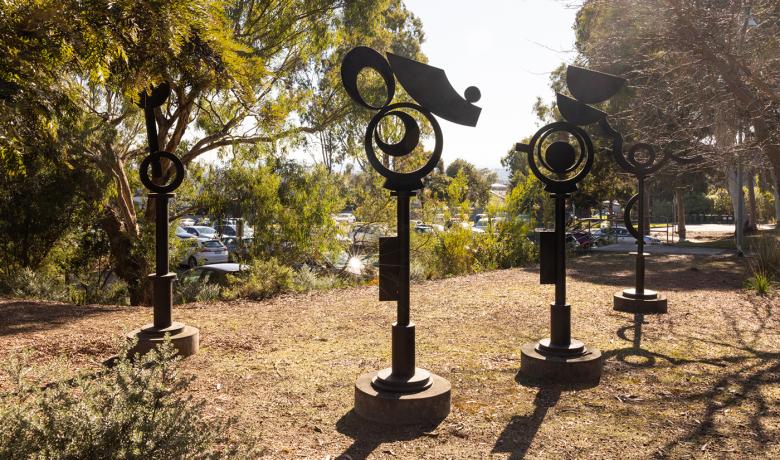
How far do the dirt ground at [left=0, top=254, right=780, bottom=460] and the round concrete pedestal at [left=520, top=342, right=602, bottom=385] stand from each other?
0.55 ft

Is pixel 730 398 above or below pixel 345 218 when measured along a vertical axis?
below

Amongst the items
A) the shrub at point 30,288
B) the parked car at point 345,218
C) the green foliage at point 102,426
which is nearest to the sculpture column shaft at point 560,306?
the green foliage at point 102,426

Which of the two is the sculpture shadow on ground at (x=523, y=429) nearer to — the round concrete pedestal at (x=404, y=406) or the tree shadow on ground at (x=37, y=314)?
the round concrete pedestal at (x=404, y=406)

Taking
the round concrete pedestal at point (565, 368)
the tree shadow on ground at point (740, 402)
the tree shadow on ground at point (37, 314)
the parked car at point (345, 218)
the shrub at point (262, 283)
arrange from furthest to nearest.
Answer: the parked car at point (345, 218) → the shrub at point (262, 283) → the tree shadow on ground at point (37, 314) → the round concrete pedestal at point (565, 368) → the tree shadow on ground at point (740, 402)

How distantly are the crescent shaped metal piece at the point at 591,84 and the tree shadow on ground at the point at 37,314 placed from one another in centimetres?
616

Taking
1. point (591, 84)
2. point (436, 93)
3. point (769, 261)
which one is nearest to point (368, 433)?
point (436, 93)

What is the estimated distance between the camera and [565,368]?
4.51 metres

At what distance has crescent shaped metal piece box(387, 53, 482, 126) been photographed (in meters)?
3.94

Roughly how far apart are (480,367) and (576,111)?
247cm

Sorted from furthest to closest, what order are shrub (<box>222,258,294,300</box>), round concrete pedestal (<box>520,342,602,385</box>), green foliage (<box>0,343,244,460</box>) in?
shrub (<box>222,258,294,300</box>), round concrete pedestal (<box>520,342,602,385</box>), green foliage (<box>0,343,244,460</box>)

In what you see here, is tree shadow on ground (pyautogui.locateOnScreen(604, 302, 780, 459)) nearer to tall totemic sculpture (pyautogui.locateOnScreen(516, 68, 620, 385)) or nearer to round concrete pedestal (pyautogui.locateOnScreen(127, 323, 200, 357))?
tall totemic sculpture (pyautogui.locateOnScreen(516, 68, 620, 385))

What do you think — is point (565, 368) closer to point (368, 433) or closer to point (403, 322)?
point (403, 322)

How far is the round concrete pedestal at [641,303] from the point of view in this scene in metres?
7.40

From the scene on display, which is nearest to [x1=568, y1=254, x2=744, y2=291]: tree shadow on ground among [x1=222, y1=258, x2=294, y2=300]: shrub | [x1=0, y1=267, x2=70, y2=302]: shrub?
[x1=222, y1=258, x2=294, y2=300]: shrub
